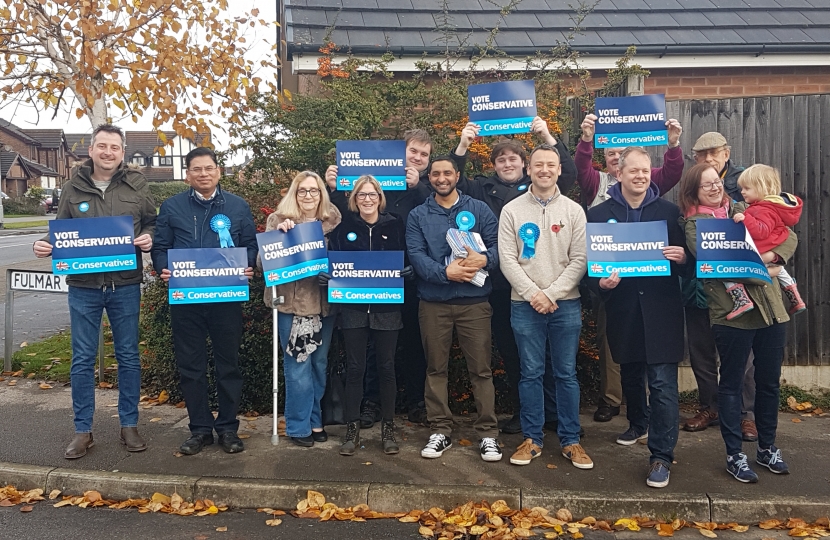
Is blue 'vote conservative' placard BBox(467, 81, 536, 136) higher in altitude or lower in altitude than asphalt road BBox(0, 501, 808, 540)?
higher

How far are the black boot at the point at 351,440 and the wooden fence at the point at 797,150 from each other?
371cm

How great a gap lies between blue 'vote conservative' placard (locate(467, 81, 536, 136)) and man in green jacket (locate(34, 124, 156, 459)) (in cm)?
276

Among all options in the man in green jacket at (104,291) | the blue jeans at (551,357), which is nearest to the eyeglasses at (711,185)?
the blue jeans at (551,357)

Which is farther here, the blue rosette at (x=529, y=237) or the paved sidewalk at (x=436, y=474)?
the blue rosette at (x=529, y=237)

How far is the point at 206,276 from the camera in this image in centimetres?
523

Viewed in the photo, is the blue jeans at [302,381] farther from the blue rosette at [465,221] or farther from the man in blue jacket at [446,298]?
the blue rosette at [465,221]

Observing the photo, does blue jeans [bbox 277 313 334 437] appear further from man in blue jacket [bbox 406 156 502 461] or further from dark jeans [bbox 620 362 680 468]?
dark jeans [bbox 620 362 680 468]

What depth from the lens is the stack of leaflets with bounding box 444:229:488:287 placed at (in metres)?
5.19

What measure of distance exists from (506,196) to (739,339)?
2063 millimetres

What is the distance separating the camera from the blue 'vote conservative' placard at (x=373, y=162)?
5742 millimetres

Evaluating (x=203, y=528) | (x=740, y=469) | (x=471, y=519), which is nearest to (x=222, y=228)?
(x=203, y=528)

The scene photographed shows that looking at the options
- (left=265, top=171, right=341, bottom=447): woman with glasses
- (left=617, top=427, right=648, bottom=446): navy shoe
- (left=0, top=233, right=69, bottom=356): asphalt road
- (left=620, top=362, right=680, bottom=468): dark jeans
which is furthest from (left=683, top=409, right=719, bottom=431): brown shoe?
(left=0, top=233, right=69, bottom=356): asphalt road

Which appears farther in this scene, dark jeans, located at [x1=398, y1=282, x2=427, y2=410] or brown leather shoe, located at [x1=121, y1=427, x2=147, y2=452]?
dark jeans, located at [x1=398, y1=282, x2=427, y2=410]

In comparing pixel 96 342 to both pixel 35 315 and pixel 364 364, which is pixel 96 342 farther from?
pixel 35 315
